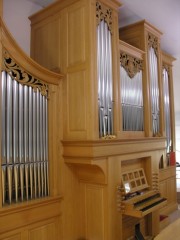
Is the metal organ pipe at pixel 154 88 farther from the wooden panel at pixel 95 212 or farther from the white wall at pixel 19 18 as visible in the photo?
the white wall at pixel 19 18

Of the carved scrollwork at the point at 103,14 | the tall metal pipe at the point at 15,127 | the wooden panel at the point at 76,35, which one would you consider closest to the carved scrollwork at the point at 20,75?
the tall metal pipe at the point at 15,127

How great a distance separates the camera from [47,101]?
3.67 metres

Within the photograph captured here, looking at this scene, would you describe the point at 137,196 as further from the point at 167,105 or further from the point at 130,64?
the point at 167,105

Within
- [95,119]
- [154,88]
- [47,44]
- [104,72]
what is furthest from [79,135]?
[154,88]

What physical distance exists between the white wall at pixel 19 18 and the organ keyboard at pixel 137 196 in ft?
9.04

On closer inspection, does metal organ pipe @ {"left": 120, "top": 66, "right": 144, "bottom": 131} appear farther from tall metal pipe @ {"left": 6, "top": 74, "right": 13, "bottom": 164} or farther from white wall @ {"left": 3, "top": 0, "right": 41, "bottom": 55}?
tall metal pipe @ {"left": 6, "top": 74, "right": 13, "bottom": 164}

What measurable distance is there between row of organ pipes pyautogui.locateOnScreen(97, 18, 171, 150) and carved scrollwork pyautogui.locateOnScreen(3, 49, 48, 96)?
0.82m

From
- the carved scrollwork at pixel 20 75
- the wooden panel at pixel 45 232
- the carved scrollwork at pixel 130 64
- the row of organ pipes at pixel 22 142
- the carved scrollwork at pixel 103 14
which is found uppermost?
the carved scrollwork at pixel 103 14

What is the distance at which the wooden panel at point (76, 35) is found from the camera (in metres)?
3.70

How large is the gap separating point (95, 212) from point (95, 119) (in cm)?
138

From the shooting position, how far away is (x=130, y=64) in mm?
4504

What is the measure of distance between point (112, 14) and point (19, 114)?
2.18m

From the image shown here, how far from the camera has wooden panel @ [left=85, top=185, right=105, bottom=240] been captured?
12.2 ft

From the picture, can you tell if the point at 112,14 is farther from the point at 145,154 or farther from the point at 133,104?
the point at 145,154
